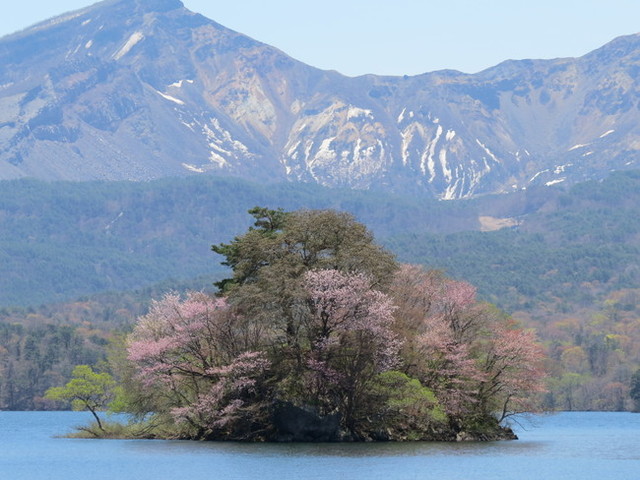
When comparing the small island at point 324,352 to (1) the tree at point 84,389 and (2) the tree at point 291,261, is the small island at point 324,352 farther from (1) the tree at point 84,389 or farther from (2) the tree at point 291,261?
(1) the tree at point 84,389

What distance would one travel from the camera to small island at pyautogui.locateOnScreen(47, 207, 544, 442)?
9525cm

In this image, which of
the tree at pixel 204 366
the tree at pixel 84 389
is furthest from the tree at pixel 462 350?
the tree at pixel 84 389

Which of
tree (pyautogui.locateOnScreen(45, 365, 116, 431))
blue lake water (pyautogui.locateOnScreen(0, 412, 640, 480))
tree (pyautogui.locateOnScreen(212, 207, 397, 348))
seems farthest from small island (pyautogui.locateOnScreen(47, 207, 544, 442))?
tree (pyautogui.locateOnScreen(45, 365, 116, 431))

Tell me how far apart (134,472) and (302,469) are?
1011cm

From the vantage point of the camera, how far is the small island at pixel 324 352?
95.2m

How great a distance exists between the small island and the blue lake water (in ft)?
9.57

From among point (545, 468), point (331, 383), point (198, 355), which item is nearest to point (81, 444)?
point (198, 355)

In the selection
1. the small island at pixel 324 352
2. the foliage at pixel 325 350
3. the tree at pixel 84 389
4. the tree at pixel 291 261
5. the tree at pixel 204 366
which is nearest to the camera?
the foliage at pixel 325 350

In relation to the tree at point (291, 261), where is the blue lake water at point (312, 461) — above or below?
below

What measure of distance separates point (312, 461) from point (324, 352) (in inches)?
511

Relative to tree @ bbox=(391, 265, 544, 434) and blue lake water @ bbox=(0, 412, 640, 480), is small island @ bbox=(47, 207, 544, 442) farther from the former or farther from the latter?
blue lake water @ bbox=(0, 412, 640, 480)

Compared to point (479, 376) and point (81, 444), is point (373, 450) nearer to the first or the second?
point (479, 376)

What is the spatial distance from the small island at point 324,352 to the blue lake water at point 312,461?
292 cm

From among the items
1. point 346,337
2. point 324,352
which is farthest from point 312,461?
point 346,337
